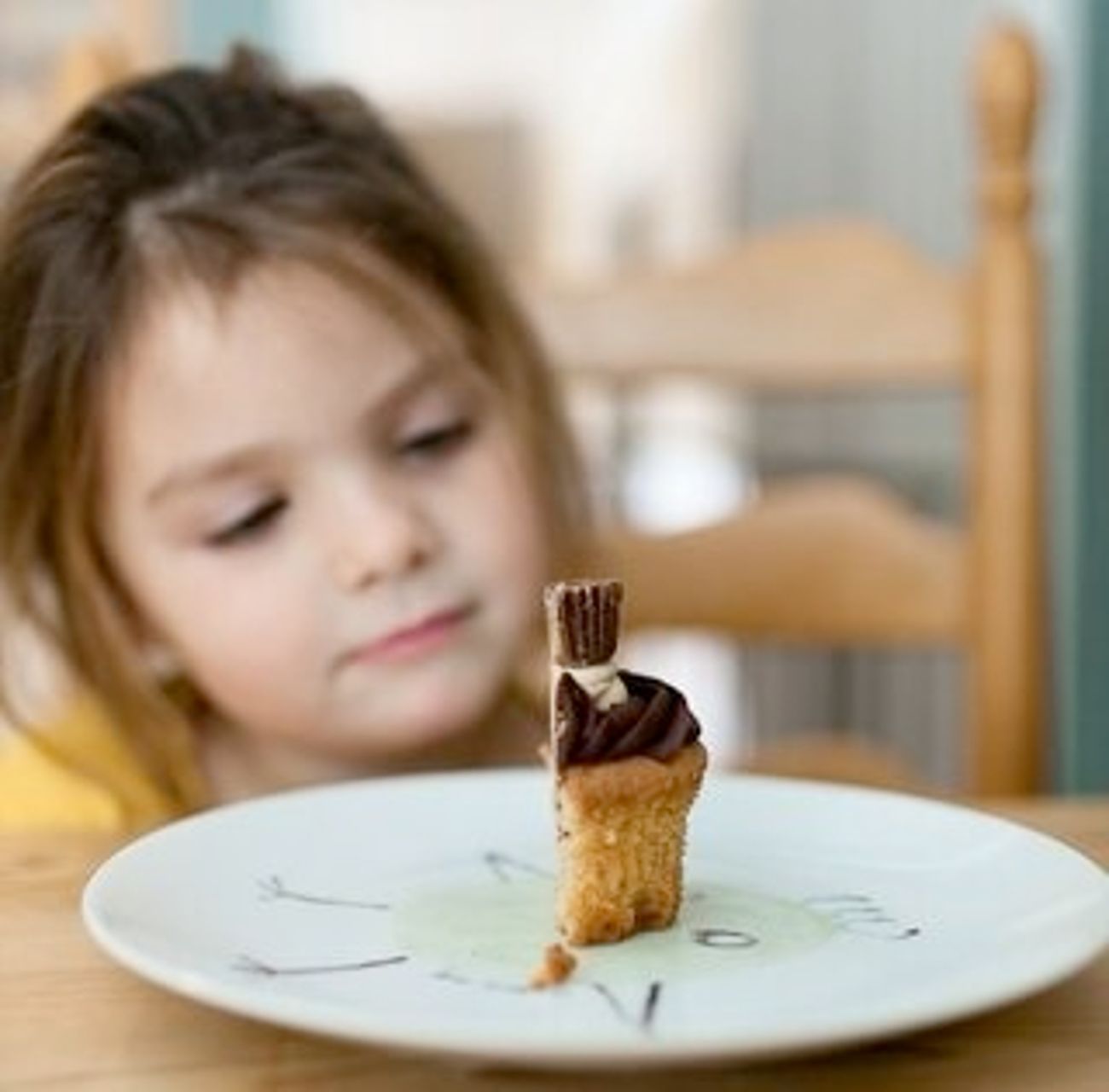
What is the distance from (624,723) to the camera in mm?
631

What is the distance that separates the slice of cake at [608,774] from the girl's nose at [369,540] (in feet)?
1.33

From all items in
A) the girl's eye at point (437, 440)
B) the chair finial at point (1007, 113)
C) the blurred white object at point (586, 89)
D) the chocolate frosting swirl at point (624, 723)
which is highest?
the chair finial at point (1007, 113)

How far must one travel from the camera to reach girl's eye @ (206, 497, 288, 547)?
3.52 feet

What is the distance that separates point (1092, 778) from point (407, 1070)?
128 centimetres

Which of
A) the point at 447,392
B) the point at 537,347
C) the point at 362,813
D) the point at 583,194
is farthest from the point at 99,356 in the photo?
the point at 583,194

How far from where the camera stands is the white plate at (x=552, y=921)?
0.52m

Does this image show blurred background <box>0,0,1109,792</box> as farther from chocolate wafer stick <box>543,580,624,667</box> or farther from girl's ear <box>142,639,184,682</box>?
chocolate wafer stick <box>543,580,624,667</box>

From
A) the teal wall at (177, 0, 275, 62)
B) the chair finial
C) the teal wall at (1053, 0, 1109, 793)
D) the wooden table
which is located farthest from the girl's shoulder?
the teal wall at (177, 0, 275, 62)

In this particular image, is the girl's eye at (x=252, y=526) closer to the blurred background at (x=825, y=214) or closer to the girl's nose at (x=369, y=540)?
the girl's nose at (x=369, y=540)

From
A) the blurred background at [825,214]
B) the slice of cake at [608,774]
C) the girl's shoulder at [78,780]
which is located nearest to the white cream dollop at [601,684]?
the slice of cake at [608,774]

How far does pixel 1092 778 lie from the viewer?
5.75 feet

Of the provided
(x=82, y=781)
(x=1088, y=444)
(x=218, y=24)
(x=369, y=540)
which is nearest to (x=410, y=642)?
(x=369, y=540)

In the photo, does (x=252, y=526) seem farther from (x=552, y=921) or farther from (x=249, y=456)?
(x=552, y=921)

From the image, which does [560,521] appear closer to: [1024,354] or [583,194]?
[1024,354]
